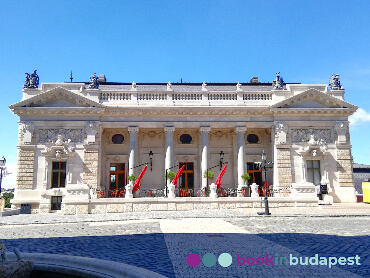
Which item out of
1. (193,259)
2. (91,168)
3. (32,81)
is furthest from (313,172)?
(32,81)

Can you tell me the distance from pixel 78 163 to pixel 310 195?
66.4ft

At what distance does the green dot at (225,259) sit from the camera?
24.5 ft

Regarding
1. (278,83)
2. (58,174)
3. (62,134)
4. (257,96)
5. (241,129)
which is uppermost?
(278,83)

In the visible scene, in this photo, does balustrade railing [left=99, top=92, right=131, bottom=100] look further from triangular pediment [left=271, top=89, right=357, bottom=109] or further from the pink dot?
the pink dot

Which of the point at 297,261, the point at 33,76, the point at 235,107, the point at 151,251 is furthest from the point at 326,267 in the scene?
the point at 33,76

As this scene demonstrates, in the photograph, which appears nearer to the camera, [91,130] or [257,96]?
[91,130]

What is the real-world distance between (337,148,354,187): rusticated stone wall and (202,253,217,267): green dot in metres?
25.9

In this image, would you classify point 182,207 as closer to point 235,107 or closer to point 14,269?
point 235,107

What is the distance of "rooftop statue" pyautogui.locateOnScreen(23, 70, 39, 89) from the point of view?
29933 mm

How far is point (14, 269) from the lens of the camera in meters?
Answer: 5.38

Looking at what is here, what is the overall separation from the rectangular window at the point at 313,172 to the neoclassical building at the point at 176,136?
0.09 m

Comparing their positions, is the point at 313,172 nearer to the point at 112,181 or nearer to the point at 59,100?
the point at 112,181

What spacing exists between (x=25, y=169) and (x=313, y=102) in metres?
28.1

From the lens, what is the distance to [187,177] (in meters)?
31.8
